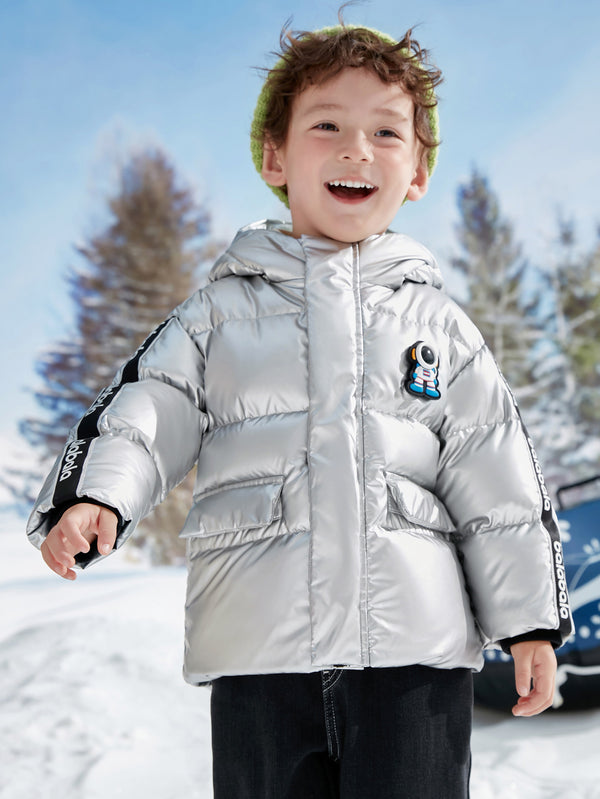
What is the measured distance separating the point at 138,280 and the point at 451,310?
36.8 ft

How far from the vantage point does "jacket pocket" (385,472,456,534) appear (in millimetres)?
1093

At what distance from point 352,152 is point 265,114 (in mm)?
275

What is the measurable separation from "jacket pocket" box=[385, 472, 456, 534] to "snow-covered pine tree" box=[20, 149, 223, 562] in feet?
34.0

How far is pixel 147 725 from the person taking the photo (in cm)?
198

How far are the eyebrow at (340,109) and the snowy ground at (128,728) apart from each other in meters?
1.31

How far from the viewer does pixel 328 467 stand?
1.08 metres

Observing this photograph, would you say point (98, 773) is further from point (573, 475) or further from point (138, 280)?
point (573, 475)

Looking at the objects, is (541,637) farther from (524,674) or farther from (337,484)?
(337,484)

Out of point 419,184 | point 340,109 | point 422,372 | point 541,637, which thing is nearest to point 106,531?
point 422,372

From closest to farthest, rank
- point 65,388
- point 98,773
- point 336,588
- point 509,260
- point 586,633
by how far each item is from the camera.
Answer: point 336,588 < point 98,773 < point 586,633 < point 65,388 < point 509,260

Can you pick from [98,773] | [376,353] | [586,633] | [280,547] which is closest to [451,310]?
[376,353]

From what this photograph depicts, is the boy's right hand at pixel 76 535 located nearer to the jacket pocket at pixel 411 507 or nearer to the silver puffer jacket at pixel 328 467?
the silver puffer jacket at pixel 328 467

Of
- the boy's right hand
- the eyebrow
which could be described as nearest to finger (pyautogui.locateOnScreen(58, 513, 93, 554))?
the boy's right hand

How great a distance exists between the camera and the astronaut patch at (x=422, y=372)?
1.18 m
